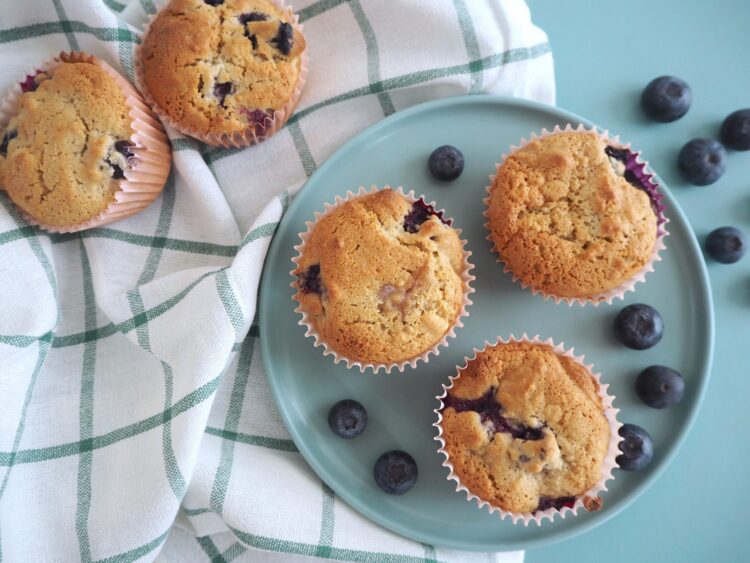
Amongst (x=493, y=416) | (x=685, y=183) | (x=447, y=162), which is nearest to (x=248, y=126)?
(x=447, y=162)

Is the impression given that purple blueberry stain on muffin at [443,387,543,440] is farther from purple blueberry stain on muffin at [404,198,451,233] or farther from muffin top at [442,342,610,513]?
purple blueberry stain on muffin at [404,198,451,233]

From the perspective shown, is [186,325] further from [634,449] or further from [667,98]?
[667,98]

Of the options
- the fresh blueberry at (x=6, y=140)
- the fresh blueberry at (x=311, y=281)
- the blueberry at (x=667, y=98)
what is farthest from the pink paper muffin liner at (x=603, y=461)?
the fresh blueberry at (x=6, y=140)

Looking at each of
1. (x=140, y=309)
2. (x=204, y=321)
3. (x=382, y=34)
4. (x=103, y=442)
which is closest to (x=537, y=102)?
(x=382, y=34)

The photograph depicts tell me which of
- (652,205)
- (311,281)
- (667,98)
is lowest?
(311,281)

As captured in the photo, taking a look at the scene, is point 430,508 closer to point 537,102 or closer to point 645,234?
point 645,234

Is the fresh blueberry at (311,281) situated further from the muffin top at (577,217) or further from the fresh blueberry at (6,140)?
the fresh blueberry at (6,140)
